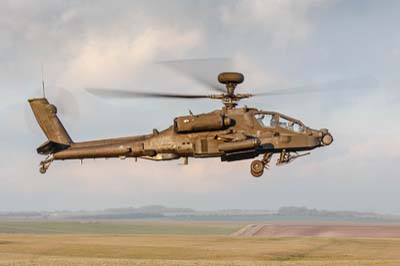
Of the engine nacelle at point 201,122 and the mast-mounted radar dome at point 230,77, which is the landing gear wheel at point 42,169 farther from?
the mast-mounted radar dome at point 230,77

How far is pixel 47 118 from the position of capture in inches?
1257

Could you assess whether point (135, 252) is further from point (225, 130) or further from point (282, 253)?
point (225, 130)

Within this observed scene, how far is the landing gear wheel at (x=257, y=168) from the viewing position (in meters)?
26.6

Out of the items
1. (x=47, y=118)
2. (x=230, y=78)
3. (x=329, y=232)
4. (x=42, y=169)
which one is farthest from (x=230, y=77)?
(x=329, y=232)

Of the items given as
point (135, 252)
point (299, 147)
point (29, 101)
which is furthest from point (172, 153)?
point (135, 252)

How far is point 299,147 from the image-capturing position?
26.6 meters

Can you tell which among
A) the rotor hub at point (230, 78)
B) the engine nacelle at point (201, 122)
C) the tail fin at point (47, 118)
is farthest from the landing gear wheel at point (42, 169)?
the rotor hub at point (230, 78)

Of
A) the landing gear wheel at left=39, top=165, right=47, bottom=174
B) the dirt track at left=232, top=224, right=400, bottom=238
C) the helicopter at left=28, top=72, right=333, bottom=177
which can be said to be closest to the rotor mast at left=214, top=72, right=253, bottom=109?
the helicopter at left=28, top=72, right=333, bottom=177

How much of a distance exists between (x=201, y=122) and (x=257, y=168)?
316 cm

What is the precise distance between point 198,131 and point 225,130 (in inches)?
47.1

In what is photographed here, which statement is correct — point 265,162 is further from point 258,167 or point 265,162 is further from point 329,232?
point 329,232

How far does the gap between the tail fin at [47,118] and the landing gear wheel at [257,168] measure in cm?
1040

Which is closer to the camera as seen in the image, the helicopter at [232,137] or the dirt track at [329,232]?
the helicopter at [232,137]

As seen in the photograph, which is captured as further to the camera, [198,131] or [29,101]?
[29,101]
